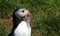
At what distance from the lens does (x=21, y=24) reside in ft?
13.1

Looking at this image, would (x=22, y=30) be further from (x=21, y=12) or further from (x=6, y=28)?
(x=6, y=28)

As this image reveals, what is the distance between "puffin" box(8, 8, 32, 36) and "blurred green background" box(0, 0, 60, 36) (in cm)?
152

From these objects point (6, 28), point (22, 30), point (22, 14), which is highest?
point (22, 14)

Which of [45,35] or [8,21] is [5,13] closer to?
[8,21]

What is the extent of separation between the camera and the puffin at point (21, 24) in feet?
12.9

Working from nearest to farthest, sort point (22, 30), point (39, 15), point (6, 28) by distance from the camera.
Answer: point (22, 30), point (6, 28), point (39, 15)

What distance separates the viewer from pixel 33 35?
5.75 meters

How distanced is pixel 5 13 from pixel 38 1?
0.85 meters

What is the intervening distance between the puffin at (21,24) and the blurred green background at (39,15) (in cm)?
152

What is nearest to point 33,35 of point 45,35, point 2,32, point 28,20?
point 45,35

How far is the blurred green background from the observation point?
19.2ft

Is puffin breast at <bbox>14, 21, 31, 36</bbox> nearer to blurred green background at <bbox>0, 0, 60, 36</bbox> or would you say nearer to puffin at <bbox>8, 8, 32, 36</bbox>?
puffin at <bbox>8, 8, 32, 36</bbox>

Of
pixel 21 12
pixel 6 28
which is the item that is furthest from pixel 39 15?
pixel 21 12

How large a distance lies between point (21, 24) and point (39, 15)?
8.03ft
